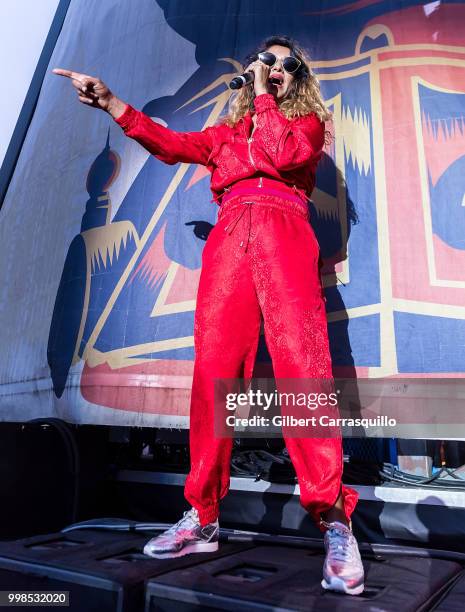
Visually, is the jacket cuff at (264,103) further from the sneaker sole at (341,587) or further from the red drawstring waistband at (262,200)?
the sneaker sole at (341,587)

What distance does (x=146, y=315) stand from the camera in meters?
2.12

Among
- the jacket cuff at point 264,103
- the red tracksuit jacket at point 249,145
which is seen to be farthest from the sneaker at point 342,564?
the jacket cuff at point 264,103

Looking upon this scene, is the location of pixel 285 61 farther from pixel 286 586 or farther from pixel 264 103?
pixel 286 586

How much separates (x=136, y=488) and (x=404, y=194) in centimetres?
160

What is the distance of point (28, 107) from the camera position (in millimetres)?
3525

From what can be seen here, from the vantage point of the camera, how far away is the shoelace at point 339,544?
3.33 ft

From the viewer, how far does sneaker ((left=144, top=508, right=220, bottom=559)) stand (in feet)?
3.94

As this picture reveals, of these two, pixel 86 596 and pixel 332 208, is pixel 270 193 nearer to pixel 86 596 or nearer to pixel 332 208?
pixel 332 208

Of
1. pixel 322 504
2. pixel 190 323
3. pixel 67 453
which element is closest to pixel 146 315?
pixel 190 323

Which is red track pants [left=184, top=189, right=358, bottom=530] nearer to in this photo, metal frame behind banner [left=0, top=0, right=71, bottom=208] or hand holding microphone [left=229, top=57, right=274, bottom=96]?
hand holding microphone [left=229, top=57, right=274, bottom=96]

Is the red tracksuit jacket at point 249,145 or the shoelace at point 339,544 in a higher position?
the red tracksuit jacket at point 249,145

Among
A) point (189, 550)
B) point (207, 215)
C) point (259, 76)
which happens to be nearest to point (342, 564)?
point (189, 550)

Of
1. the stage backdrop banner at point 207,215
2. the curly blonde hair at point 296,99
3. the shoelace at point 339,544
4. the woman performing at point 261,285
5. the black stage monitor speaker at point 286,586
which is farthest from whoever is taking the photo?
the stage backdrop banner at point 207,215

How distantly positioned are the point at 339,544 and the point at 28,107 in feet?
11.8
